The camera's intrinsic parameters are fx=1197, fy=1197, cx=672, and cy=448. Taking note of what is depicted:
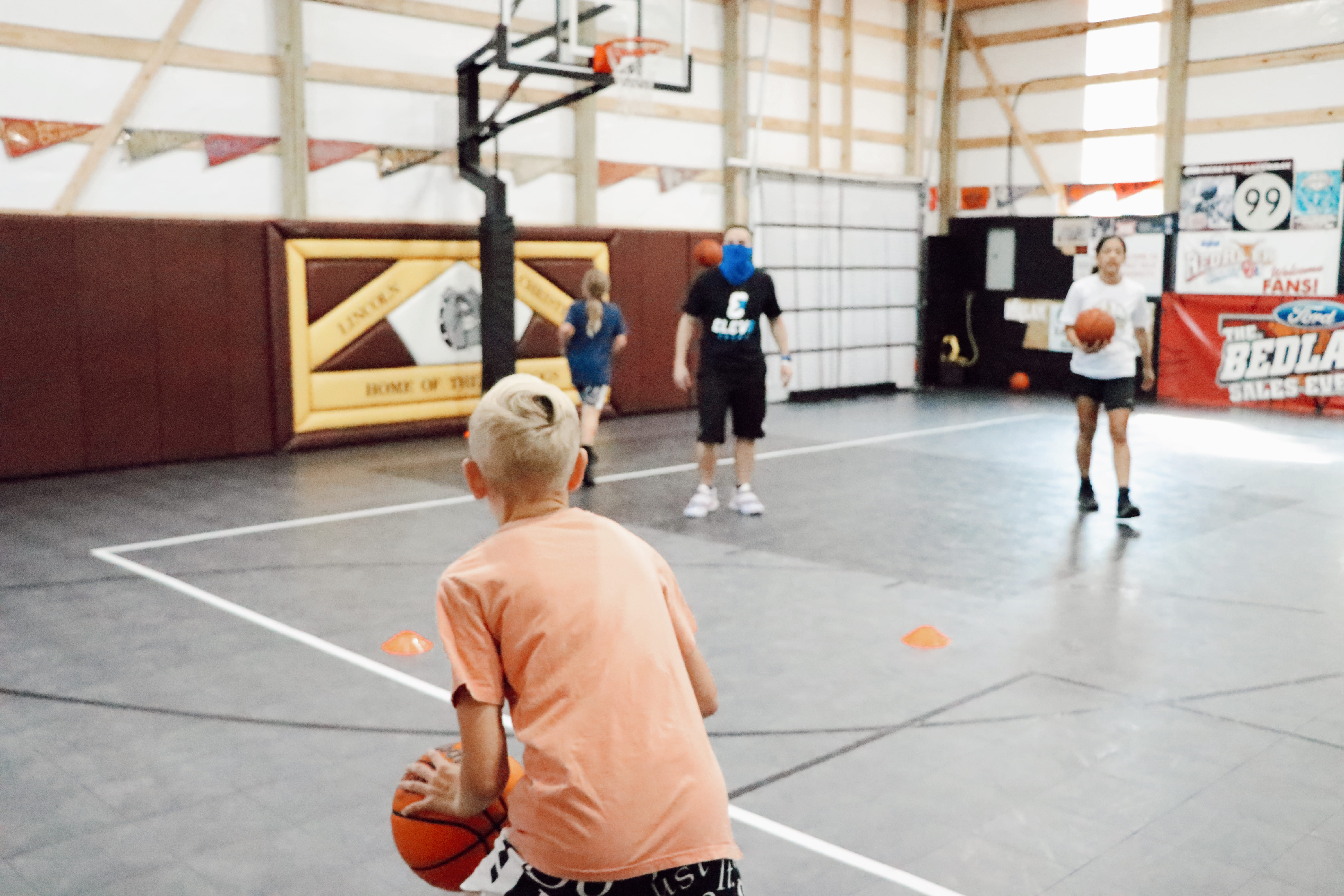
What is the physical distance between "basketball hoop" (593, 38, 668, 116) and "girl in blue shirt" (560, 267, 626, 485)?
2926 mm

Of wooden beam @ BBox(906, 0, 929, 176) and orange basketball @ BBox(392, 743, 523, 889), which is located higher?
wooden beam @ BBox(906, 0, 929, 176)

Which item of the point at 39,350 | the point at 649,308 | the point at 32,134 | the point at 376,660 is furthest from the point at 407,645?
the point at 649,308

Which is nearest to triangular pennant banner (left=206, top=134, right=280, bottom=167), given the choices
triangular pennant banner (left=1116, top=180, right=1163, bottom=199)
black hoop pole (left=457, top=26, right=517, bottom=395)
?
black hoop pole (left=457, top=26, right=517, bottom=395)

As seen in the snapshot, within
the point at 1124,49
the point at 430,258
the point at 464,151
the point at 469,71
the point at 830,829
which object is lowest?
the point at 830,829

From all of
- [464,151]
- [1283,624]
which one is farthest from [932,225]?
[1283,624]

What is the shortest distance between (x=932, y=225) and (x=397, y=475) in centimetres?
1089

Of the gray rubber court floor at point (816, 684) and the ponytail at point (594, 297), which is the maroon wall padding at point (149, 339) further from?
the ponytail at point (594, 297)

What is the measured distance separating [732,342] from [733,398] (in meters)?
0.39

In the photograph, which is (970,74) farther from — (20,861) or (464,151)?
(20,861)

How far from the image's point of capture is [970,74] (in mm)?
17906

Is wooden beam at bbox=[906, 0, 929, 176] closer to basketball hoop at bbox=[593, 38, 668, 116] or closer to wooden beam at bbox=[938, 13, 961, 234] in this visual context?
wooden beam at bbox=[938, 13, 961, 234]

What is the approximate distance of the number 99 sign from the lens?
14680 millimetres

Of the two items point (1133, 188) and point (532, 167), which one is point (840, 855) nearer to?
point (532, 167)

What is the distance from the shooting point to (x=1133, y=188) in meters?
16.2
